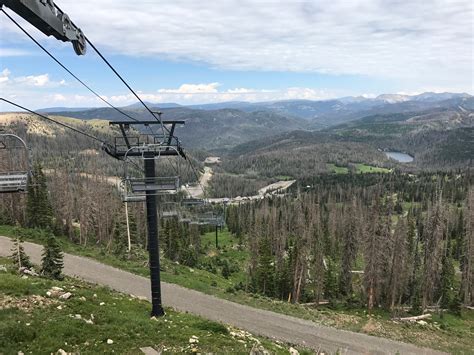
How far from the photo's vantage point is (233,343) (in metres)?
21.8

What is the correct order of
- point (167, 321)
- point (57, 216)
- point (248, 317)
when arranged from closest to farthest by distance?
point (167, 321)
point (248, 317)
point (57, 216)

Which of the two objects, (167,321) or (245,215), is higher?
(167,321)

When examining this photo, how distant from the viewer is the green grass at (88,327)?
17500 mm

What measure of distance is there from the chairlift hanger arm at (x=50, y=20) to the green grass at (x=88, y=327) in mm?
12634

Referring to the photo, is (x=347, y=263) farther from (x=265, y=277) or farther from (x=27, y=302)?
(x=27, y=302)

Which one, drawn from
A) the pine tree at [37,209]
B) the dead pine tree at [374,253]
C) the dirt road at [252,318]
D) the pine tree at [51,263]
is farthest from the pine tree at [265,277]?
the pine tree at [37,209]

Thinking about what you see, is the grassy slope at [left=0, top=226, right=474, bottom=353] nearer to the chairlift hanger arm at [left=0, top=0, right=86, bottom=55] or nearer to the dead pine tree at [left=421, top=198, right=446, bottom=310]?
the dead pine tree at [left=421, top=198, right=446, bottom=310]

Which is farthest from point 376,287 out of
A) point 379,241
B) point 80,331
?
point 80,331

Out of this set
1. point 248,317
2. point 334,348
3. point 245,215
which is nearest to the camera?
point 334,348

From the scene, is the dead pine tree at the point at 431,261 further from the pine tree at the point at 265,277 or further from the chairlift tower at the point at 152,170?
the chairlift tower at the point at 152,170

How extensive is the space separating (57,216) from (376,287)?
2247 inches

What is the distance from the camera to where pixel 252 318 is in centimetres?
3584

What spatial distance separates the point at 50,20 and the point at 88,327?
15.4 meters

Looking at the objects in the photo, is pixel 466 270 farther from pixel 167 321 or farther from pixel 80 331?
pixel 80 331
